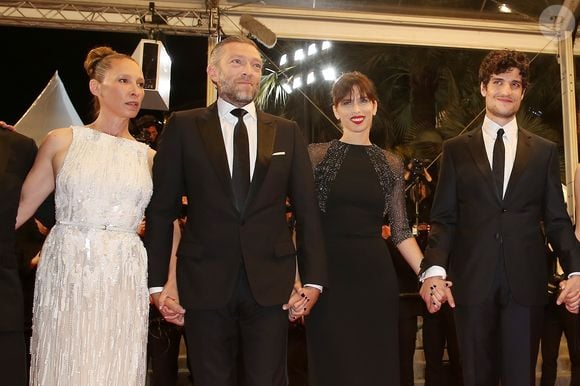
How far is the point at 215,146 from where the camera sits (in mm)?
3189

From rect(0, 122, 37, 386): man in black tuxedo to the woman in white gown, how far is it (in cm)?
13

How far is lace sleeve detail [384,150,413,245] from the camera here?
13.6 feet

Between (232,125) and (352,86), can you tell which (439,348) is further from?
(232,125)

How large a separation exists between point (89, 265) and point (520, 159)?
7.69 ft

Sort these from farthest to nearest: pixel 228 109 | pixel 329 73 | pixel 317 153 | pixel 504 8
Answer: pixel 329 73 → pixel 504 8 → pixel 317 153 → pixel 228 109

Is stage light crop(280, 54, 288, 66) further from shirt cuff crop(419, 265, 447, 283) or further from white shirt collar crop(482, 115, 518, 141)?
shirt cuff crop(419, 265, 447, 283)

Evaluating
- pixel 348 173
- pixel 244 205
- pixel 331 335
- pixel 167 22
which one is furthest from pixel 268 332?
pixel 167 22

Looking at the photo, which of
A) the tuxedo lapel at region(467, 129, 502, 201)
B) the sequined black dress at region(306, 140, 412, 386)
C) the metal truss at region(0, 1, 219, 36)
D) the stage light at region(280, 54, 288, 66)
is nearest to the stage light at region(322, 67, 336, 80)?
the stage light at region(280, 54, 288, 66)

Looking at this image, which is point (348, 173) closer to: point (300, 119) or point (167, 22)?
point (167, 22)

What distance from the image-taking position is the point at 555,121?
1066 centimetres

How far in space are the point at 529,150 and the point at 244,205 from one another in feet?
5.51

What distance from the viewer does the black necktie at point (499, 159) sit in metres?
3.67

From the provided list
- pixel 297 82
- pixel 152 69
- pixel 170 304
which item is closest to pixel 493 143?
pixel 170 304

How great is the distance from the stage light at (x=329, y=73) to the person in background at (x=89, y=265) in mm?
6678
